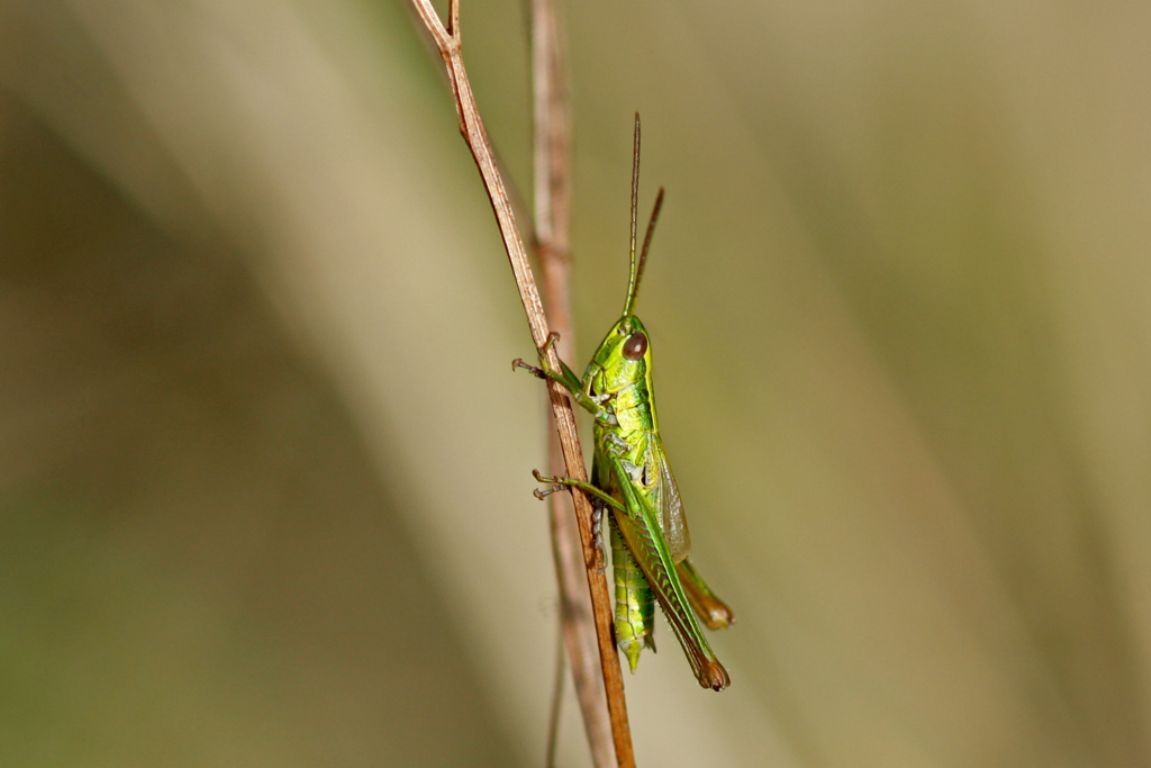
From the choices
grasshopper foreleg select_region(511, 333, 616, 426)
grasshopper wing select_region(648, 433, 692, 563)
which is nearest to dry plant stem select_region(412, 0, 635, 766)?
grasshopper foreleg select_region(511, 333, 616, 426)

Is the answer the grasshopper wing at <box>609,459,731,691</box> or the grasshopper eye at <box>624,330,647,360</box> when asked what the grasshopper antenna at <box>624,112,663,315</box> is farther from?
the grasshopper wing at <box>609,459,731,691</box>

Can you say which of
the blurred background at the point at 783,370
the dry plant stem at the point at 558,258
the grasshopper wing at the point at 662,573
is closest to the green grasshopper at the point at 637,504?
the grasshopper wing at the point at 662,573

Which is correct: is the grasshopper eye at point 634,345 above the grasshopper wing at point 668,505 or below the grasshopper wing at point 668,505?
above

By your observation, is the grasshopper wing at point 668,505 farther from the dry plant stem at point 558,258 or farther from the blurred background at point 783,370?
the blurred background at point 783,370

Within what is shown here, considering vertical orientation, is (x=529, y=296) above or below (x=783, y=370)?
below

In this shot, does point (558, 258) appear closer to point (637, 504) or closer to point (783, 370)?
point (637, 504)

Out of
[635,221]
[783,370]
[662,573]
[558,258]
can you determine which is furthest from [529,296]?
[783,370]
